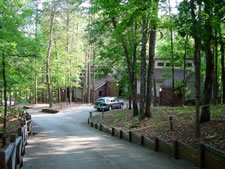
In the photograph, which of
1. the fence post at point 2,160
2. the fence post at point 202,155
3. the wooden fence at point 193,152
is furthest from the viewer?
the fence post at point 202,155

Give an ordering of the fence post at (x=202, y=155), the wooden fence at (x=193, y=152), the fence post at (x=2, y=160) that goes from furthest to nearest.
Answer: the fence post at (x=202, y=155), the wooden fence at (x=193, y=152), the fence post at (x=2, y=160)

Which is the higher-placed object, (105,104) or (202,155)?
(105,104)

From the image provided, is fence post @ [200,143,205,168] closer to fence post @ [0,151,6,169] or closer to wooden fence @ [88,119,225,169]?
wooden fence @ [88,119,225,169]

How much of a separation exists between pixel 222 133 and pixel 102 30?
11982 millimetres

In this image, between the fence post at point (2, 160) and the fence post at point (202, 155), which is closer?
the fence post at point (2, 160)

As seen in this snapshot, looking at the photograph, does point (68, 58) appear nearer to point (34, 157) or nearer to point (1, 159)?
point (34, 157)

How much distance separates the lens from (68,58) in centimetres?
3325

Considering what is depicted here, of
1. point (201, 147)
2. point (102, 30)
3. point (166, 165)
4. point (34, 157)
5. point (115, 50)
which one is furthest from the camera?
point (115, 50)

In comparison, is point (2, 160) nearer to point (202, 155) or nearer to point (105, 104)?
point (202, 155)

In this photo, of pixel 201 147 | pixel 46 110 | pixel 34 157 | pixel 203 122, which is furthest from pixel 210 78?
pixel 46 110

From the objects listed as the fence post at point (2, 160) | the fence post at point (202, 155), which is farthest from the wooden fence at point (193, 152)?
the fence post at point (2, 160)

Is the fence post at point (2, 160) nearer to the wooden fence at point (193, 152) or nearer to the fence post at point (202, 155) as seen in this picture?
the wooden fence at point (193, 152)

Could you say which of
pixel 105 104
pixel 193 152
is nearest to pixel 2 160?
pixel 193 152

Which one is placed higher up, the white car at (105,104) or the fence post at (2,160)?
the fence post at (2,160)
